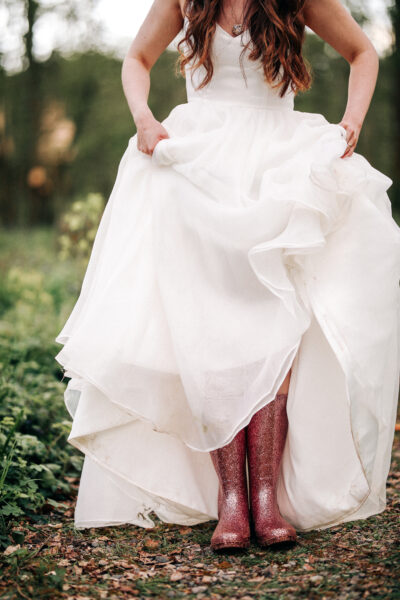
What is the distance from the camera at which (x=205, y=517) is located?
2.22m

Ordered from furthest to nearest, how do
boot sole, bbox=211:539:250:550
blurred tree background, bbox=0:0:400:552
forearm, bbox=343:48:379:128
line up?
blurred tree background, bbox=0:0:400:552
forearm, bbox=343:48:379:128
boot sole, bbox=211:539:250:550

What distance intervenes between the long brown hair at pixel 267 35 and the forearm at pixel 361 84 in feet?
0.64

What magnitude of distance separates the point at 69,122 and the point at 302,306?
14707mm

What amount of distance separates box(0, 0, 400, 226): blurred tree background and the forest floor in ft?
37.8

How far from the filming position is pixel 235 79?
2227mm

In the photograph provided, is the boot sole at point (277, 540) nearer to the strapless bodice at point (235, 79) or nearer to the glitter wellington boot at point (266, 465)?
the glitter wellington boot at point (266, 465)

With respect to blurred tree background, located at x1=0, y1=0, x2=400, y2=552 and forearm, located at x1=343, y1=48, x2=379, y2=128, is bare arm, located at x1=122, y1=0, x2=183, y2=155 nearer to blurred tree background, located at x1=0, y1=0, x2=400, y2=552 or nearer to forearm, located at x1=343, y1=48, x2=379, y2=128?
forearm, located at x1=343, y1=48, x2=379, y2=128

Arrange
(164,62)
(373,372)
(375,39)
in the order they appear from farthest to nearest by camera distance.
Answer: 1. (164,62)
2. (375,39)
3. (373,372)

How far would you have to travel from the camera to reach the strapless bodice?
7.19ft

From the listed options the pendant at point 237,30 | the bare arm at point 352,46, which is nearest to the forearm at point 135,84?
the pendant at point 237,30

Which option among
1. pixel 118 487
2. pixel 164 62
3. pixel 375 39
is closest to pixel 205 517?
pixel 118 487

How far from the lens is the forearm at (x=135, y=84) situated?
2268 millimetres

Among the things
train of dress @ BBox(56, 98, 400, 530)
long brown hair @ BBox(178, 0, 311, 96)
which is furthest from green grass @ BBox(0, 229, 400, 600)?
long brown hair @ BBox(178, 0, 311, 96)

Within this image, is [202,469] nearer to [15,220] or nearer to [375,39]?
[375,39]
